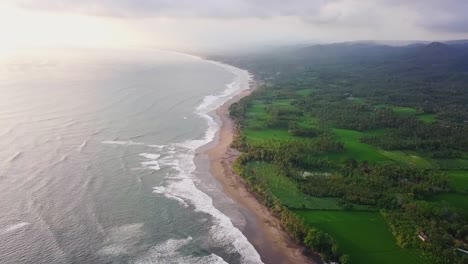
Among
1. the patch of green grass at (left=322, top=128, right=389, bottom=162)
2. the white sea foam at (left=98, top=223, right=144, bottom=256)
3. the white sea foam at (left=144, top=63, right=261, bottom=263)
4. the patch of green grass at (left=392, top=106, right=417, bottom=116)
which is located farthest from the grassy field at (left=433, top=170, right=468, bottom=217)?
the patch of green grass at (left=392, top=106, right=417, bottom=116)

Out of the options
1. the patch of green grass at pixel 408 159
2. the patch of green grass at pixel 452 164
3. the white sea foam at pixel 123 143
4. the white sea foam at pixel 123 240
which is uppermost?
the white sea foam at pixel 123 143

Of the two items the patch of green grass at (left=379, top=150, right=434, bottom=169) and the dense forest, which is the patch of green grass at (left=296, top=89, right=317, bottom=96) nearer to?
the dense forest

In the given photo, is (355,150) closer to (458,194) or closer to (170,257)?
(458,194)

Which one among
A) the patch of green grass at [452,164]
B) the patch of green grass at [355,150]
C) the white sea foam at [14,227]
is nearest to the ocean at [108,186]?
the white sea foam at [14,227]

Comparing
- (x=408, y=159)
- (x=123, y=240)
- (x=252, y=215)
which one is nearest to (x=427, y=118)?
(x=408, y=159)

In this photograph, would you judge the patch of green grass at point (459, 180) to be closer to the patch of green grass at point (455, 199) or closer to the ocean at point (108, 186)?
the patch of green grass at point (455, 199)
